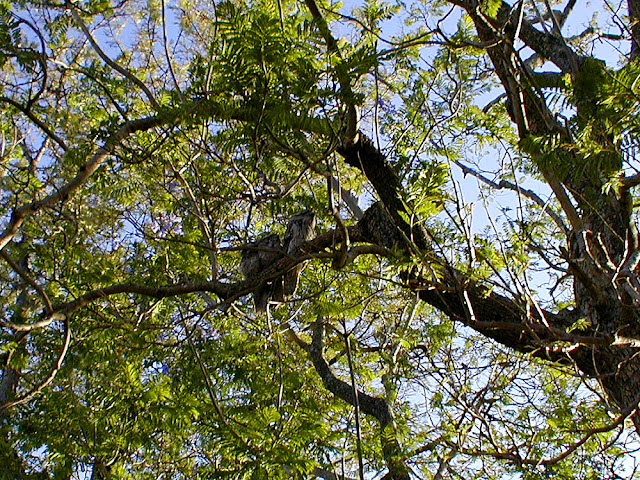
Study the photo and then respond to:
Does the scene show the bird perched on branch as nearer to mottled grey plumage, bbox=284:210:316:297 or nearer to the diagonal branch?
mottled grey plumage, bbox=284:210:316:297

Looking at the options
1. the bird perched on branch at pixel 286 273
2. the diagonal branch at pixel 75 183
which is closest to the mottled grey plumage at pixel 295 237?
the bird perched on branch at pixel 286 273

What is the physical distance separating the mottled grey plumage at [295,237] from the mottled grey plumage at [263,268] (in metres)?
0.06

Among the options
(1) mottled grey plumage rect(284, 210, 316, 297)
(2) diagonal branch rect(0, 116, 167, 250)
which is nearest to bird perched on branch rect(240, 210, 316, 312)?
(1) mottled grey plumage rect(284, 210, 316, 297)

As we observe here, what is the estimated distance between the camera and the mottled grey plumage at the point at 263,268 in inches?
134

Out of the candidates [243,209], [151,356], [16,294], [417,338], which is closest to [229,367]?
[151,356]

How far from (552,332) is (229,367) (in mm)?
3425

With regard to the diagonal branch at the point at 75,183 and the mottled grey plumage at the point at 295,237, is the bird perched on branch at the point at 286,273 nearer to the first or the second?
the mottled grey plumage at the point at 295,237

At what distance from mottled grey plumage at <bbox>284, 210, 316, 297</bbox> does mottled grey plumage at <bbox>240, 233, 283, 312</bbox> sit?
0.06m

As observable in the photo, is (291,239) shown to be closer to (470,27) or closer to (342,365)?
(470,27)

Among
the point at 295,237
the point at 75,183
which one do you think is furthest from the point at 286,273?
the point at 75,183

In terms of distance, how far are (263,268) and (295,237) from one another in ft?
1.07

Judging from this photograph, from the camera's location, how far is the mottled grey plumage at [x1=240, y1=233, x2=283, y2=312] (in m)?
3.40

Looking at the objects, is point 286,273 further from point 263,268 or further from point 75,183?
point 75,183

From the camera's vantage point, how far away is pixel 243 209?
16.2 feet
